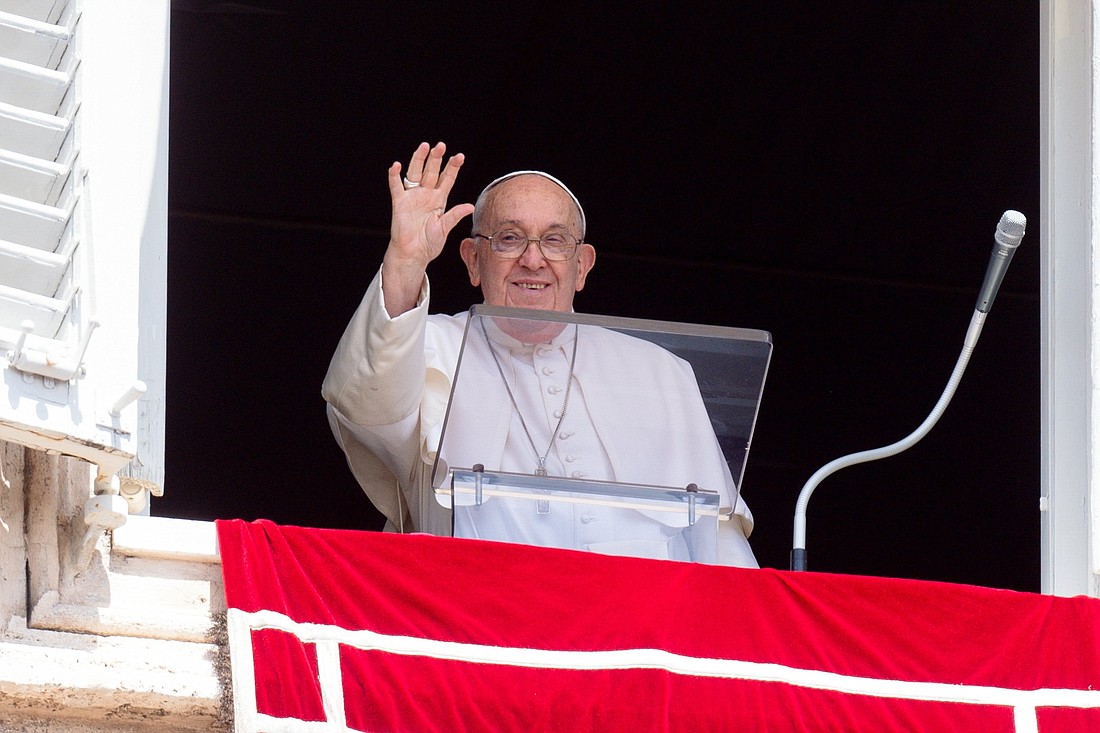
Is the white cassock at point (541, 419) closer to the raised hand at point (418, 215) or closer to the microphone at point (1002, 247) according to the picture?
the raised hand at point (418, 215)

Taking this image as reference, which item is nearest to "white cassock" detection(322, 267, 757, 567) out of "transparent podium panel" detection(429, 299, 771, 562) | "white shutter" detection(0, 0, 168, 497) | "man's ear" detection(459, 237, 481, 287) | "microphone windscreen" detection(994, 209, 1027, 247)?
"transparent podium panel" detection(429, 299, 771, 562)

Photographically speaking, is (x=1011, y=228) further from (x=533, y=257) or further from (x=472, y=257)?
(x=472, y=257)

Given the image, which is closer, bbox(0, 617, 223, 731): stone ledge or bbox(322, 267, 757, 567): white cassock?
bbox(0, 617, 223, 731): stone ledge

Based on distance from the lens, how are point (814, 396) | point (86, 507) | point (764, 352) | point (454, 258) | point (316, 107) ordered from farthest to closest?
point (814, 396) → point (454, 258) → point (316, 107) → point (764, 352) → point (86, 507)

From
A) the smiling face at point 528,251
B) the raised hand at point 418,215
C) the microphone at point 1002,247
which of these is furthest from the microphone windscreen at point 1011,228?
the smiling face at point 528,251

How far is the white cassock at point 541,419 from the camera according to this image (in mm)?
3820

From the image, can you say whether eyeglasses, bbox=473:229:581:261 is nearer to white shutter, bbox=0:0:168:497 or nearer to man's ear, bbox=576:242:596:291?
man's ear, bbox=576:242:596:291

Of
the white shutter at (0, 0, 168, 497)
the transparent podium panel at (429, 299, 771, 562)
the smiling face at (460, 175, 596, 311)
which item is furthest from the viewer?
the smiling face at (460, 175, 596, 311)

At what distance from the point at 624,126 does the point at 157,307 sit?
133 inches

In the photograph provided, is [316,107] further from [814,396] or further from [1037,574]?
[1037,574]

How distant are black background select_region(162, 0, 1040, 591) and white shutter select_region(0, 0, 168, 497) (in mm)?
2715

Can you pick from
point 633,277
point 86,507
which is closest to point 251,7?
point 633,277

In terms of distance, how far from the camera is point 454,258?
7539mm

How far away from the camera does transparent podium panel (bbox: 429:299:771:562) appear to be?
368cm
